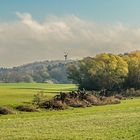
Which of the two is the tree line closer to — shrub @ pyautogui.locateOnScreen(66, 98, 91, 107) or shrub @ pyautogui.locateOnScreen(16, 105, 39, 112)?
shrub @ pyautogui.locateOnScreen(66, 98, 91, 107)

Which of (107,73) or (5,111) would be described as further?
(107,73)

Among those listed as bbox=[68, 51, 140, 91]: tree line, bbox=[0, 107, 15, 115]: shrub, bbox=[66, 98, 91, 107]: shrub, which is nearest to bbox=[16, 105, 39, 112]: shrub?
bbox=[0, 107, 15, 115]: shrub

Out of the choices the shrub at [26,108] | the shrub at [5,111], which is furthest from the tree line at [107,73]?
the shrub at [5,111]

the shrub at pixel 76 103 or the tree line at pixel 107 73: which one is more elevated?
the tree line at pixel 107 73

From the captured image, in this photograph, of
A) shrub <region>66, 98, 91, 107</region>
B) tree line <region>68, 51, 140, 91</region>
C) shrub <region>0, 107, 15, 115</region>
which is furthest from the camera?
tree line <region>68, 51, 140, 91</region>

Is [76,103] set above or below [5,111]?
above

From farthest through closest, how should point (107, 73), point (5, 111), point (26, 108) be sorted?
point (107, 73) < point (26, 108) < point (5, 111)

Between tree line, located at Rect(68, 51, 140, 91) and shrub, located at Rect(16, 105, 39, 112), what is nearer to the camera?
shrub, located at Rect(16, 105, 39, 112)

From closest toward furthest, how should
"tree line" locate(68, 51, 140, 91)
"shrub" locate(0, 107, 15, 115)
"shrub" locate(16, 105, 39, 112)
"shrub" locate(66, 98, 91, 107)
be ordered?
1. "shrub" locate(0, 107, 15, 115)
2. "shrub" locate(16, 105, 39, 112)
3. "shrub" locate(66, 98, 91, 107)
4. "tree line" locate(68, 51, 140, 91)

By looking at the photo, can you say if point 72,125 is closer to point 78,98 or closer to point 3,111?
point 3,111

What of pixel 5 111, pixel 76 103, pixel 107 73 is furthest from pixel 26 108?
pixel 107 73

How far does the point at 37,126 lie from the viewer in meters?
45.0

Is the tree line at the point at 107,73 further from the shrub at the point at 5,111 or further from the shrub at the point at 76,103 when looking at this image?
the shrub at the point at 5,111

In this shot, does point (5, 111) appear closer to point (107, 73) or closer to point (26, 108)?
point (26, 108)
